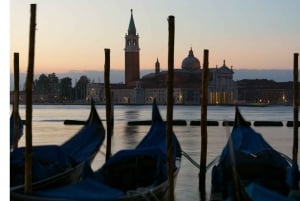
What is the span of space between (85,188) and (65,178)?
37.4 inches

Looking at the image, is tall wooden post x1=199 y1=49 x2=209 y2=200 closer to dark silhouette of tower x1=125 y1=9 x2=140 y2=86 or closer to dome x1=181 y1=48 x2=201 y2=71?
dome x1=181 y1=48 x2=201 y2=71

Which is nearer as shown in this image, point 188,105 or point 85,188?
point 85,188

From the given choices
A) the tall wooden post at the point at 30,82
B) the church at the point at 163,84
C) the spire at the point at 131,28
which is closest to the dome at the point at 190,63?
the church at the point at 163,84

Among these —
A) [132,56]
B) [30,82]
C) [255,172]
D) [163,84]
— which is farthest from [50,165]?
[132,56]

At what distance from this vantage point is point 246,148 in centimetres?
394

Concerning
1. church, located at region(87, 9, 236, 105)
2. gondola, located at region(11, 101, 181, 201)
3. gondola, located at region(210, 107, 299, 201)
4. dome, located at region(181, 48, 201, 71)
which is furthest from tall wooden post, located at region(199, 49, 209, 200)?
dome, located at region(181, 48, 201, 71)

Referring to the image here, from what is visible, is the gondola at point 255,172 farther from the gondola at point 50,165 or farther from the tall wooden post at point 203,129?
the gondola at point 50,165

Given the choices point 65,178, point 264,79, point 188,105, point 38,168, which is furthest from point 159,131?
point 264,79

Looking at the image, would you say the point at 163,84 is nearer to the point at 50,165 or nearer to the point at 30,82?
the point at 50,165

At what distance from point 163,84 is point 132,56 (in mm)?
4898

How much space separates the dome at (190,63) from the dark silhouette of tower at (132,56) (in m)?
5.49

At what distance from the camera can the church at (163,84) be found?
188 ft

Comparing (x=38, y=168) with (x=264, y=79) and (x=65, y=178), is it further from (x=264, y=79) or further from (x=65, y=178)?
(x=264, y=79)

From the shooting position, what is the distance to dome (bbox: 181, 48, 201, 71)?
57.4 meters
